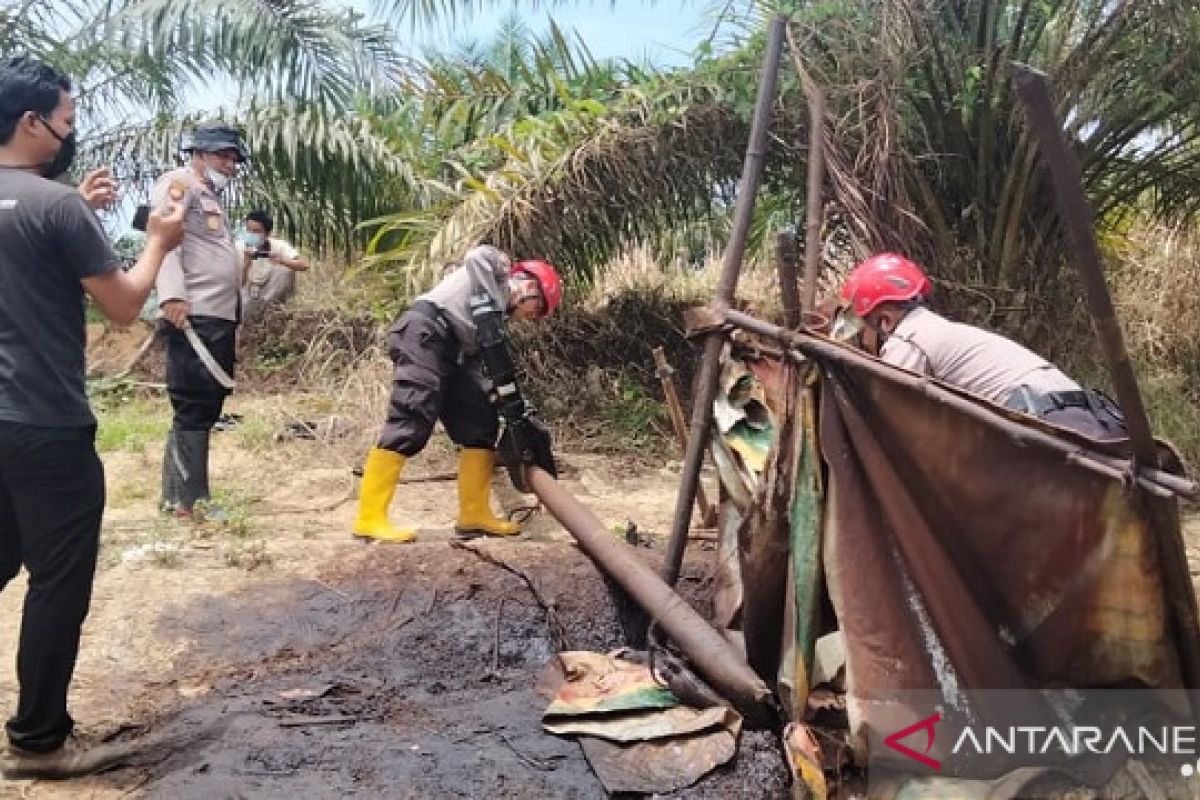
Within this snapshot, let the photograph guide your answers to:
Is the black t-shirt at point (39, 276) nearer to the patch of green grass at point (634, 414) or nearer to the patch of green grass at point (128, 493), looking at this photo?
the patch of green grass at point (128, 493)

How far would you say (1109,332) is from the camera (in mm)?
1939

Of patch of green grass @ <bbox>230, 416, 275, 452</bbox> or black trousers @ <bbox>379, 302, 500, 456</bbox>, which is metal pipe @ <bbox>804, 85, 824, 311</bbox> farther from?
patch of green grass @ <bbox>230, 416, 275, 452</bbox>

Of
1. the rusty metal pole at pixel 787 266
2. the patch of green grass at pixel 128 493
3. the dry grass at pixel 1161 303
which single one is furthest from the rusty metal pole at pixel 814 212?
the dry grass at pixel 1161 303

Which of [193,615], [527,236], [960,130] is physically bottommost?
[193,615]

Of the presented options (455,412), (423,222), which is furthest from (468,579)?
(423,222)

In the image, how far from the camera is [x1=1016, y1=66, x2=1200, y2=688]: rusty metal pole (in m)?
1.81

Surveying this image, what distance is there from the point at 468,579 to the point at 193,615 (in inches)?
42.7

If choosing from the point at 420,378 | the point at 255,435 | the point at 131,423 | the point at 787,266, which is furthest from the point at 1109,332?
the point at 131,423

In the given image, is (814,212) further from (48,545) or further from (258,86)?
(258,86)

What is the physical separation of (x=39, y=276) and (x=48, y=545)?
72 cm

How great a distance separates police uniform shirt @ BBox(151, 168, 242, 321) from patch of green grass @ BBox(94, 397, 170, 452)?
1611 millimetres

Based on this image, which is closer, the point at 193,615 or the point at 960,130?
the point at 193,615

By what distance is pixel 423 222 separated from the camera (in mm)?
7582

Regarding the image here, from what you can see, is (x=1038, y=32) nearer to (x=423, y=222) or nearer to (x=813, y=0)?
(x=813, y=0)
